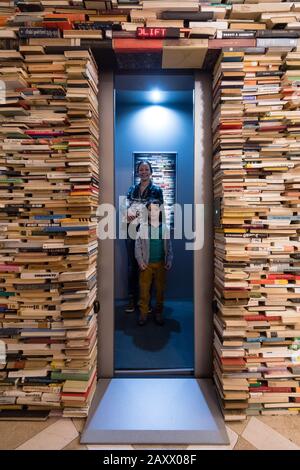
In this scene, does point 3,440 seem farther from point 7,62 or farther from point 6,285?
point 7,62

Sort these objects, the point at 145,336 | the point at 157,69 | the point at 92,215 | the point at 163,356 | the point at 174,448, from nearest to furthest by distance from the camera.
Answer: the point at 174,448
the point at 92,215
the point at 157,69
the point at 163,356
the point at 145,336

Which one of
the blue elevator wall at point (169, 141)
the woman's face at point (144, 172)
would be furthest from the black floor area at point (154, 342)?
the woman's face at point (144, 172)

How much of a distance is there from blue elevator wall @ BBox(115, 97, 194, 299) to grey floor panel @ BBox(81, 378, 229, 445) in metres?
1.72

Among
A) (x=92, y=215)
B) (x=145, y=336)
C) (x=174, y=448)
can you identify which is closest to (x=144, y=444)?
(x=174, y=448)

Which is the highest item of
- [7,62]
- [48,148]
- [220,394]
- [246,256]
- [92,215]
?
[7,62]

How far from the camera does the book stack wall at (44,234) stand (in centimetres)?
204

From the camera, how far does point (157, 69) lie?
2.40 m

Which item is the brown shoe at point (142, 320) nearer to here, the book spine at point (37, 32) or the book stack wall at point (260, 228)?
the book stack wall at point (260, 228)

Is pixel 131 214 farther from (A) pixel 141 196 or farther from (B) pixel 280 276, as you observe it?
(B) pixel 280 276

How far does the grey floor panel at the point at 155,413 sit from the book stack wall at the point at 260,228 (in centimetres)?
23

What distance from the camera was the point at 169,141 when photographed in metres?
4.07

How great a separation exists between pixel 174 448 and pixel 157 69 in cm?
281

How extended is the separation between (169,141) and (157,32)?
2096 mm

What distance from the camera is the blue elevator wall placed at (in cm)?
401
